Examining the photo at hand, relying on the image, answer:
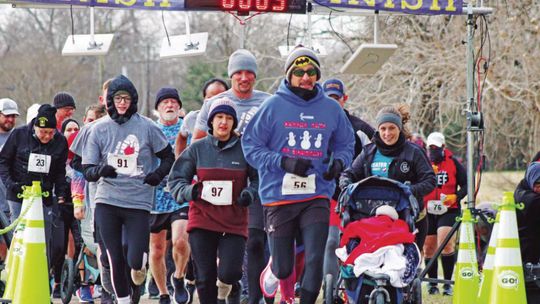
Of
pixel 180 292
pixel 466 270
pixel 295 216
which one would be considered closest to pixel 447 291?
pixel 466 270

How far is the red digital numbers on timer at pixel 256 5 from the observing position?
13.0 meters

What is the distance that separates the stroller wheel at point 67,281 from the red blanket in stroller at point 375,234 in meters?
3.89

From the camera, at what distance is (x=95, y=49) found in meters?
14.0

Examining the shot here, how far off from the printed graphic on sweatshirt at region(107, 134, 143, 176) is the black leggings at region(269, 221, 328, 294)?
162 centimetres

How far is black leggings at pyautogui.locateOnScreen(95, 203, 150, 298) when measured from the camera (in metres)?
10.5

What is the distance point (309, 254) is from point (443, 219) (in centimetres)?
567

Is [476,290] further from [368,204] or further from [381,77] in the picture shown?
[381,77]

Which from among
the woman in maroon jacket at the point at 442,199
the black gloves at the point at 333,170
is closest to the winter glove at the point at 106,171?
the black gloves at the point at 333,170

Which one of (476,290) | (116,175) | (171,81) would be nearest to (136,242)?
(116,175)

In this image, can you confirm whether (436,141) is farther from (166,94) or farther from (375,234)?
(375,234)

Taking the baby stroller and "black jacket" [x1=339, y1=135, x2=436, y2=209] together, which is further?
"black jacket" [x1=339, y1=135, x2=436, y2=209]

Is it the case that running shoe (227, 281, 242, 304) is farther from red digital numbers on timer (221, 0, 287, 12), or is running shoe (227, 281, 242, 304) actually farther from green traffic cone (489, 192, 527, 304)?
red digital numbers on timer (221, 0, 287, 12)

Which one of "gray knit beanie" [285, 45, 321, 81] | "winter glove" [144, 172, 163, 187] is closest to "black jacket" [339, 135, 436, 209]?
"gray knit beanie" [285, 45, 321, 81]

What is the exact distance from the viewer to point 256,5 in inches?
516
